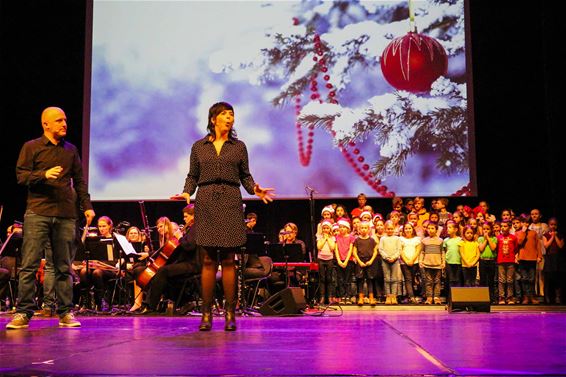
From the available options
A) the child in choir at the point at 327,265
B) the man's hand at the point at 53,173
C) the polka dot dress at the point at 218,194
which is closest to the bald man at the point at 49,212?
the man's hand at the point at 53,173

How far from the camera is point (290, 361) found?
112 inches

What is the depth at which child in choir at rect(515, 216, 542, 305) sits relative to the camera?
1055 centimetres

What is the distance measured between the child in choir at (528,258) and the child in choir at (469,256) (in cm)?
71

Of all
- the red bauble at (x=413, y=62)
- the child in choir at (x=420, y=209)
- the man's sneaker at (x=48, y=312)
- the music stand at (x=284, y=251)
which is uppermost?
the red bauble at (x=413, y=62)

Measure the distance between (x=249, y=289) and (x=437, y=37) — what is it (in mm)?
5184

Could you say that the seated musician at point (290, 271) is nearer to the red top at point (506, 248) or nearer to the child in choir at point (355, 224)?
the child in choir at point (355, 224)

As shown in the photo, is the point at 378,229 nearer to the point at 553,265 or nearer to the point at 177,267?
the point at 553,265

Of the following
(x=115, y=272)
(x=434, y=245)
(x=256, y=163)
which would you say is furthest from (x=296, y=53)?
(x=115, y=272)

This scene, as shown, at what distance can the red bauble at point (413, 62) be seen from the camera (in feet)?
37.7

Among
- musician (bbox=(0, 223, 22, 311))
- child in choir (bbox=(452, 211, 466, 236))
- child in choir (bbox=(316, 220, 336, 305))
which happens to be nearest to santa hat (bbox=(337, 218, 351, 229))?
child in choir (bbox=(316, 220, 336, 305))

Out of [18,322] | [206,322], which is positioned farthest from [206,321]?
[18,322]

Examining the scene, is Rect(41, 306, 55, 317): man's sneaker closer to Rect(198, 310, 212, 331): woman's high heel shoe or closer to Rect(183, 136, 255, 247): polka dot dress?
Rect(198, 310, 212, 331): woman's high heel shoe

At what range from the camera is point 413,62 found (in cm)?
1147

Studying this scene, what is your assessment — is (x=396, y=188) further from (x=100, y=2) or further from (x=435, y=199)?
(x=100, y=2)
